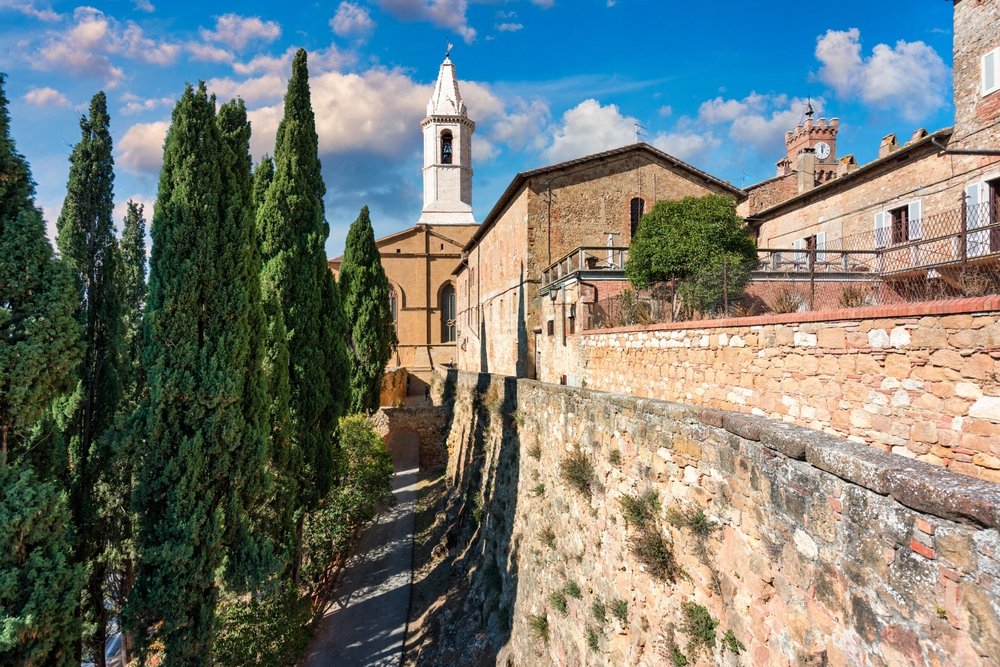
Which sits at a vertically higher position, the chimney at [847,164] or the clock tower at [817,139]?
the clock tower at [817,139]

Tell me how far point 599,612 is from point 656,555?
161 cm

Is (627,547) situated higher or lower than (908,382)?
lower

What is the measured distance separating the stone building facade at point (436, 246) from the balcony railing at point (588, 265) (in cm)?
2349

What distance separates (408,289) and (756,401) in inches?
1397

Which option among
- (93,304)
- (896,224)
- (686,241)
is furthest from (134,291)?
(896,224)

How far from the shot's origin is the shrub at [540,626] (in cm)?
801

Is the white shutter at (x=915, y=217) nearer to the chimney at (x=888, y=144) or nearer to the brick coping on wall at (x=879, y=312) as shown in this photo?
the chimney at (x=888, y=144)

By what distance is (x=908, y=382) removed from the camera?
4219 mm

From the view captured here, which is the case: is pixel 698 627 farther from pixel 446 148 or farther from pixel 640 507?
pixel 446 148

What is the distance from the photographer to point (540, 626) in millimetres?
8133

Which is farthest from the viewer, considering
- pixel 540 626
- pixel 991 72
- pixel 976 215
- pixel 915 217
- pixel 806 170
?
pixel 806 170

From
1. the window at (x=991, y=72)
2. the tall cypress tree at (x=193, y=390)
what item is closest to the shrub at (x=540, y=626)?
the tall cypress tree at (x=193, y=390)

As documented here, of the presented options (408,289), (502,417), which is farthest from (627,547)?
(408,289)

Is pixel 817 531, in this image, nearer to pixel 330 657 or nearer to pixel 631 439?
pixel 631 439
